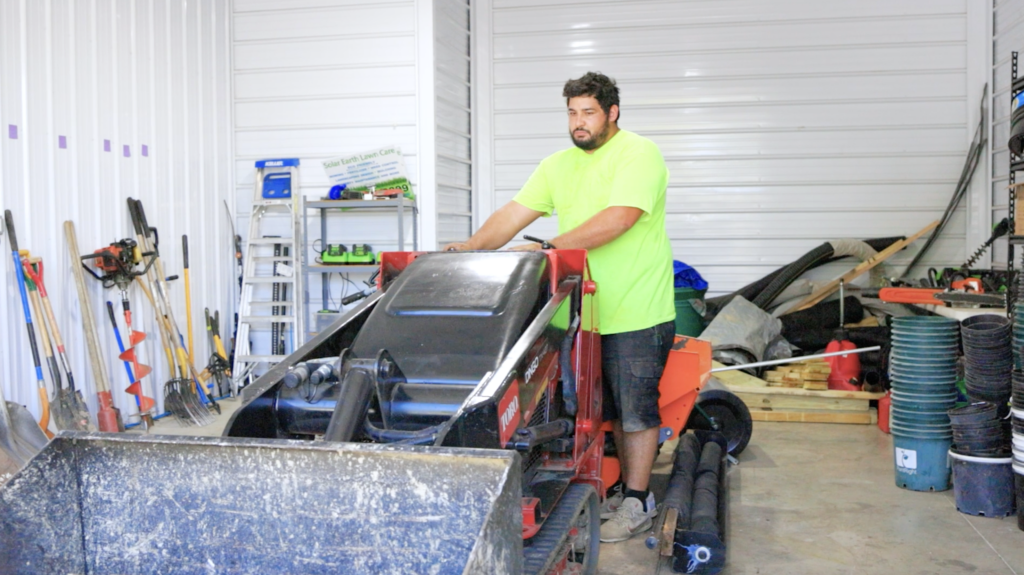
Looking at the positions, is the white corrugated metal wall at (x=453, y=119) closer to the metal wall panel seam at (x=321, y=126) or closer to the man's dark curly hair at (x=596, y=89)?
the metal wall panel seam at (x=321, y=126)

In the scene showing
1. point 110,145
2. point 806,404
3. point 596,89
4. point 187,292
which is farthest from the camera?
point 187,292

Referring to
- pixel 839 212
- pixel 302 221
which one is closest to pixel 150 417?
pixel 302 221

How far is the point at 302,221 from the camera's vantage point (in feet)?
21.7

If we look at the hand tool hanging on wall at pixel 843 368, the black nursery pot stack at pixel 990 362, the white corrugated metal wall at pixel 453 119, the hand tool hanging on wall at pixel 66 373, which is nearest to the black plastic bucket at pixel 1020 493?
the black nursery pot stack at pixel 990 362

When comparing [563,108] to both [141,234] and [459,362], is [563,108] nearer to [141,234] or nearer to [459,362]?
[141,234]

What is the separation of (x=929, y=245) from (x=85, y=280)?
611cm

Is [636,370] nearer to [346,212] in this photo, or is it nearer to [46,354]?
[46,354]

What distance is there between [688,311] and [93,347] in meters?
4.09

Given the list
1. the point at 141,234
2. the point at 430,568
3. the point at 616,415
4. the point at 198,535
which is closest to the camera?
the point at 430,568

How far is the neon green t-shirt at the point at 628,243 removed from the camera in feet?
10.4

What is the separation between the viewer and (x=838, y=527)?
354 centimetres

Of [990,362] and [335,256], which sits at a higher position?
[335,256]

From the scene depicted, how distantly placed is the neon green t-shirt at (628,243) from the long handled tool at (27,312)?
119 inches

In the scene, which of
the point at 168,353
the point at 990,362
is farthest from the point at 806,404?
the point at 168,353
